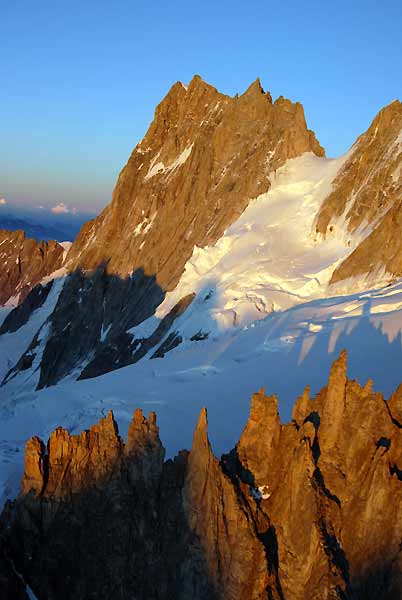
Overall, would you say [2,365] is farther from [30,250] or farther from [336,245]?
[336,245]

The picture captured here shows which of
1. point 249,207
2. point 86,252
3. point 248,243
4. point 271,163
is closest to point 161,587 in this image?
point 248,243

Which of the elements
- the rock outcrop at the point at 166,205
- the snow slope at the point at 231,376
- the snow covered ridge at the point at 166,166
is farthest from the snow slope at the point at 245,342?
the snow covered ridge at the point at 166,166

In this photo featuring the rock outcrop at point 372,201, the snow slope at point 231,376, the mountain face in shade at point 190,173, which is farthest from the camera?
the mountain face in shade at point 190,173

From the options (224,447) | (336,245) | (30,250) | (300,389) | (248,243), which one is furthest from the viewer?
(30,250)

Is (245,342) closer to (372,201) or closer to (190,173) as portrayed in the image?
(372,201)

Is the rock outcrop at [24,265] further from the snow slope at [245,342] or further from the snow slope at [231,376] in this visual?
the snow slope at [231,376]

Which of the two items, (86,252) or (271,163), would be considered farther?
(86,252)
